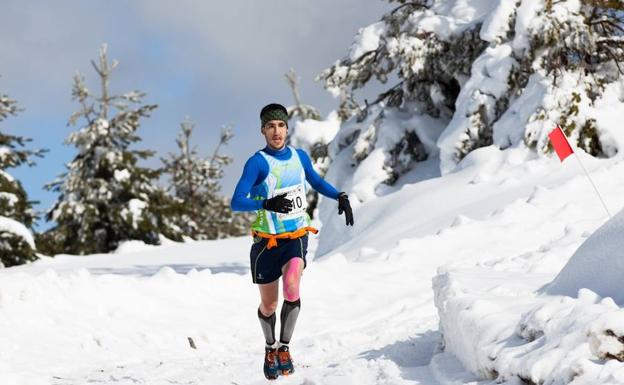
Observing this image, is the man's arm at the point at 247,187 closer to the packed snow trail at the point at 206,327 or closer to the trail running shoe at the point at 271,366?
the trail running shoe at the point at 271,366

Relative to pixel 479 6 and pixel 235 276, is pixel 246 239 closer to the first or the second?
pixel 479 6

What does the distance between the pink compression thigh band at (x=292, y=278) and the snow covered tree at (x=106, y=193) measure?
21.8 metres

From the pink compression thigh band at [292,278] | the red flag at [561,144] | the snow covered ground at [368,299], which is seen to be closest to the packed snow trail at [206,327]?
the snow covered ground at [368,299]

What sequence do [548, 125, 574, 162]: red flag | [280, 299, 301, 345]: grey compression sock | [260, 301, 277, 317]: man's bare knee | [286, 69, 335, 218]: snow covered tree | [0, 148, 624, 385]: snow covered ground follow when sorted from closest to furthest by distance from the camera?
[0, 148, 624, 385]: snow covered ground < [280, 299, 301, 345]: grey compression sock < [260, 301, 277, 317]: man's bare knee < [548, 125, 574, 162]: red flag < [286, 69, 335, 218]: snow covered tree

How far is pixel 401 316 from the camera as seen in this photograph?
304 inches

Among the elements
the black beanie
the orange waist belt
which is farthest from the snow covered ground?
the black beanie

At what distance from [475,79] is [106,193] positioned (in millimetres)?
16358

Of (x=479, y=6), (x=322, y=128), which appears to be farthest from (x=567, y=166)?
(x=322, y=128)

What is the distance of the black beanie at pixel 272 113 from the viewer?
5.30m

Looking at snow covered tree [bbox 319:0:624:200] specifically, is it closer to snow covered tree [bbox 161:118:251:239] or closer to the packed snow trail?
the packed snow trail

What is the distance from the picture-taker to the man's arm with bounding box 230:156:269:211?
16.4 ft

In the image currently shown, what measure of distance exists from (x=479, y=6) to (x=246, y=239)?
36.1ft

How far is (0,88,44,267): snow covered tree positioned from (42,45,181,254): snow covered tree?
3.86m

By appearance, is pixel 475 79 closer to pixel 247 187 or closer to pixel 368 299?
pixel 368 299
